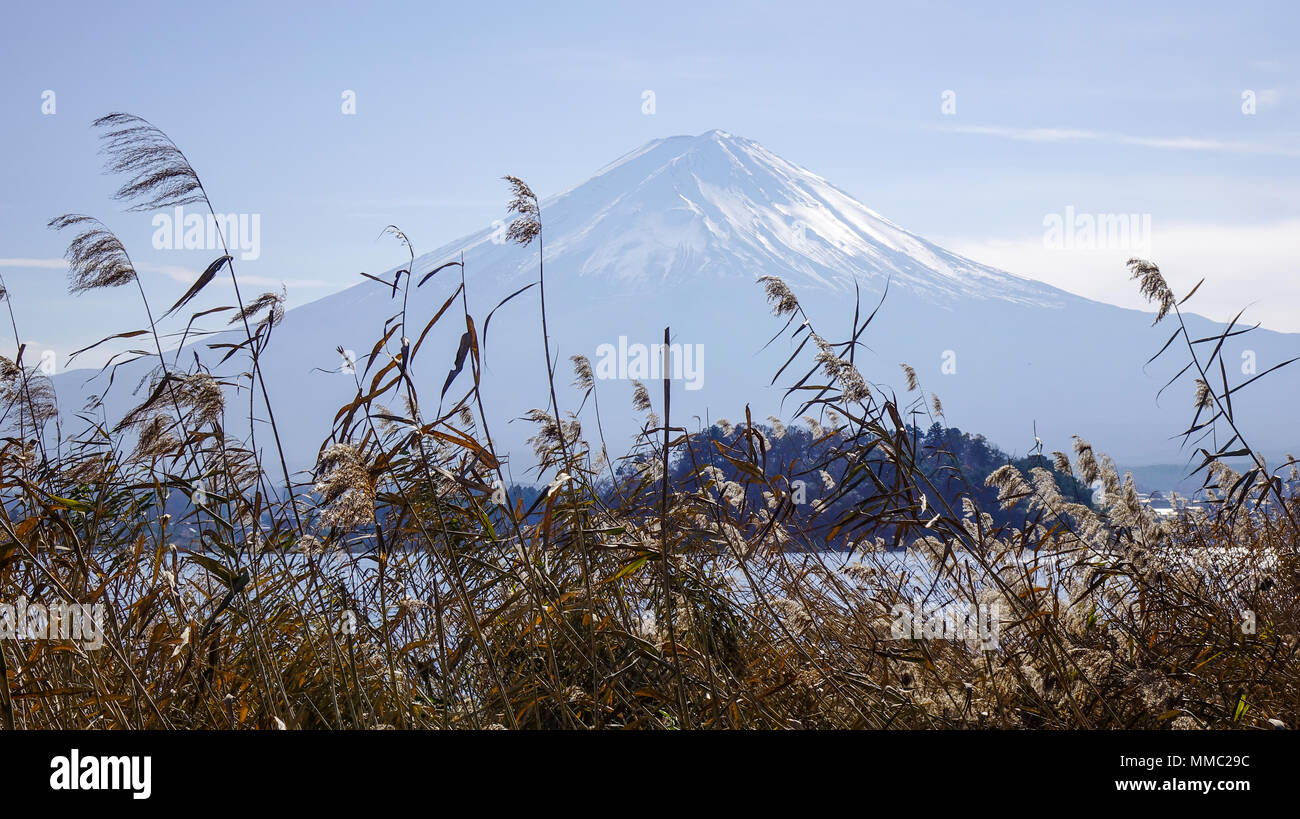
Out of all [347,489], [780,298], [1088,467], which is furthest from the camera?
[1088,467]

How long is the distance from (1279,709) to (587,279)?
94044 millimetres

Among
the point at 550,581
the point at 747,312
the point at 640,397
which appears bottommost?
the point at 550,581

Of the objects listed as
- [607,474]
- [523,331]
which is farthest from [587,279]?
[607,474]

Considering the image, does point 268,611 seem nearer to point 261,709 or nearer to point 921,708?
point 261,709

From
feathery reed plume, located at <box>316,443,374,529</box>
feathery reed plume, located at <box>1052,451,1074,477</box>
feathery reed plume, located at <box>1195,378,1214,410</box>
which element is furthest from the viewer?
feathery reed plume, located at <box>1052,451,1074,477</box>

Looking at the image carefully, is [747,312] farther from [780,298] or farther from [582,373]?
[780,298]

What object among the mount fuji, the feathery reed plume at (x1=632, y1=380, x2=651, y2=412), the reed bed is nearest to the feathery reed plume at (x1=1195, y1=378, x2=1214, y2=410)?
the reed bed

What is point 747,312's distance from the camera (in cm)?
8831

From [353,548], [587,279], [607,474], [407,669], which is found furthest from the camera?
[587,279]

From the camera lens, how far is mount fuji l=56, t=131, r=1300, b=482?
249 feet

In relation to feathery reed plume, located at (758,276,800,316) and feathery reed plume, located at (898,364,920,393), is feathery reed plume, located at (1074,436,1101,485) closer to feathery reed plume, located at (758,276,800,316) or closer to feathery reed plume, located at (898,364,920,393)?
feathery reed plume, located at (898,364,920,393)

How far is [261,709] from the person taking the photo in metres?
2.53

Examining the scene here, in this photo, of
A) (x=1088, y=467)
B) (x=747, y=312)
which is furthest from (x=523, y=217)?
(x=747, y=312)

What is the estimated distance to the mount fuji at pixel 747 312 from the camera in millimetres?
75875
